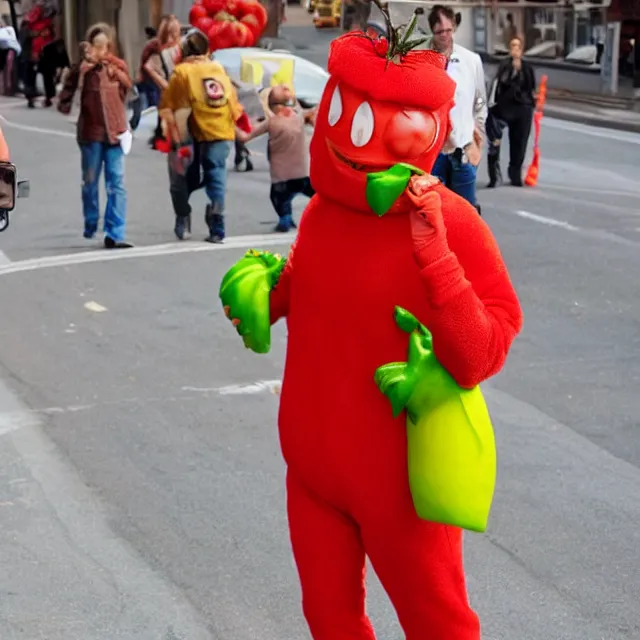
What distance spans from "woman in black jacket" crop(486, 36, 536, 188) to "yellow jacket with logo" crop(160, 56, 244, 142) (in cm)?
459

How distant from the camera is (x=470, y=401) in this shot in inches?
138

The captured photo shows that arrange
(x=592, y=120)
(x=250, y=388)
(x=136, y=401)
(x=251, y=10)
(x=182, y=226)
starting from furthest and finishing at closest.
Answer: (x=592, y=120)
(x=251, y=10)
(x=182, y=226)
(x=250, y=388)
(x=136, y=401)

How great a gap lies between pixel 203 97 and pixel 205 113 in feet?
0.44

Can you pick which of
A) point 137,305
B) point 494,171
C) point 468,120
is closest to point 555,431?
point 137,305

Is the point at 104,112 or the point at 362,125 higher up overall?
the point at 362,125

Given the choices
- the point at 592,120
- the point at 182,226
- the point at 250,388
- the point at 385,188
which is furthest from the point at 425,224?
the point at 592,120

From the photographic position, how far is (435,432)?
3.46 metres

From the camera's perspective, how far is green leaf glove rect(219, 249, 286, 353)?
150 inches

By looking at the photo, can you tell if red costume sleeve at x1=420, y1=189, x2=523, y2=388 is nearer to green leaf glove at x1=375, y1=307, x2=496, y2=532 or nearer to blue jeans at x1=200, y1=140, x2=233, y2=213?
green leaf glove at x1=375, y1=307, x2=496, y2=532

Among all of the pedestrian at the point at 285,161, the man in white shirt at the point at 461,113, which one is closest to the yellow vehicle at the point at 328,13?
the pedestrian at the point at 285,161

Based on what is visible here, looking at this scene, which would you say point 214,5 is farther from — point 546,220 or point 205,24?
point 546,220

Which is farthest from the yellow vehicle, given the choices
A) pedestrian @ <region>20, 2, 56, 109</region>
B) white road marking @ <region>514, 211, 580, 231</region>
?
white road marking @ <region>514, 211, 580, 231</region>

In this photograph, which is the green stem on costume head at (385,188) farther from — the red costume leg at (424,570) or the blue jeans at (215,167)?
the blue jeans at (215,167)

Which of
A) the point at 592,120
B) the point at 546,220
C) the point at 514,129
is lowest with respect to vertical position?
the point at 592,120
